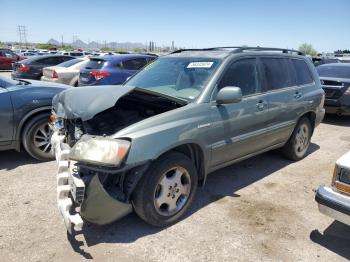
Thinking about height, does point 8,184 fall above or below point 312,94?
below

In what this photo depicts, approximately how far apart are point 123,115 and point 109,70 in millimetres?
6171

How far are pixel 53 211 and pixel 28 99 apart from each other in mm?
1999

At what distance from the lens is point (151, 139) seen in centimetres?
301

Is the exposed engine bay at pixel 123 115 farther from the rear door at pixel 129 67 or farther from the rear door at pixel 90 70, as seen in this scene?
the rear door at pixel 90 70

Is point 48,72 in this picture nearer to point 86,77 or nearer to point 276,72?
point 86,77

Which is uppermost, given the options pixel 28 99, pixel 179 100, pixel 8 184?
pixel 179 100

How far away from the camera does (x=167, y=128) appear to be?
318 cm

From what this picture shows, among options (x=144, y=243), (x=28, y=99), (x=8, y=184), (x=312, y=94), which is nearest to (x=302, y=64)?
(x=312, y=94)

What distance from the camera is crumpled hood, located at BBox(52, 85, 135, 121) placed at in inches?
123

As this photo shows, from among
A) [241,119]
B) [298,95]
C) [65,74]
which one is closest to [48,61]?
[65,74]

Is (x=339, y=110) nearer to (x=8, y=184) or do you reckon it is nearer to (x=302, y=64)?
(x=302, y=64)

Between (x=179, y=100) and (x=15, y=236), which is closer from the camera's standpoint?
(x=15, y=236)

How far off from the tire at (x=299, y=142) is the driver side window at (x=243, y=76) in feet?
4.84

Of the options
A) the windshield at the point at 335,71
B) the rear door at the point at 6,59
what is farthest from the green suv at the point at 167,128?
the rear door at the point at 6,59
